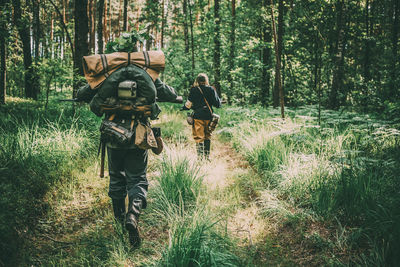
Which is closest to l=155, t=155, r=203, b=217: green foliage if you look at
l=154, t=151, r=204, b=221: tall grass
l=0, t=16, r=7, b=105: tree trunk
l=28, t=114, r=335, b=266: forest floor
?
l=154, t=151, r=204, b=221: tall grass

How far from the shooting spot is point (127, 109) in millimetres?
2672

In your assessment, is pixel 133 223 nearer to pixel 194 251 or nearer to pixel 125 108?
pixel 194 251

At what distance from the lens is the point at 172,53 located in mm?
11797

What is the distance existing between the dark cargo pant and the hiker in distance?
2655 millimetres

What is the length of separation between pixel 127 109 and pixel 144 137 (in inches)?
14.8

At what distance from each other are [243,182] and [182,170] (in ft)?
4.30

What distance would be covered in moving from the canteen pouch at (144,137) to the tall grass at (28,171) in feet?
4.92

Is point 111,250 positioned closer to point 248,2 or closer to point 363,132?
point 363,132

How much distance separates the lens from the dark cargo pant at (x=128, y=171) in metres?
2.80

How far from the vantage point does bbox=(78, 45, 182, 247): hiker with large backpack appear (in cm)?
257

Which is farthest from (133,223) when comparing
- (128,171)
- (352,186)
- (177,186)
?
(352,186)

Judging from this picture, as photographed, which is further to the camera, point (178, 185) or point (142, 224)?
point (178, 185)

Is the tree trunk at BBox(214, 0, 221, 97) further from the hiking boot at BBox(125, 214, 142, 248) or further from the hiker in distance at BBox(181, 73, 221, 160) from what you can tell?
the hiking boot at BBox(125, 214, 142, 248)

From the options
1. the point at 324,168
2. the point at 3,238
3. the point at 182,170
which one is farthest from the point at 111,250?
the point at 324,168
